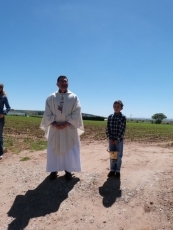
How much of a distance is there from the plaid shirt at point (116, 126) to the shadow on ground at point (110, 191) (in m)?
1.00

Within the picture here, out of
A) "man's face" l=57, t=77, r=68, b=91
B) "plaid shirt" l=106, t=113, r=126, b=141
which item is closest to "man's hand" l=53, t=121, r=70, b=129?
"man's face" l=57, t=77, r=68, b=91

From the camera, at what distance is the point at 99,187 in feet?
18.4

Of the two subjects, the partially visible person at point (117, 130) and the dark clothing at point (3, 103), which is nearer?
the partially visible person at point (117, 130)

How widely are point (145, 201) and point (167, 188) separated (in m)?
0.80

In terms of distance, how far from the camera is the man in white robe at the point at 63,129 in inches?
232

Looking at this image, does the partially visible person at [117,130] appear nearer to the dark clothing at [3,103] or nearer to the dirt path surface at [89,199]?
the dirt path surface at [89,199]

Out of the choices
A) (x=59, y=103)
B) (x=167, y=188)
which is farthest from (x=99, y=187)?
(x=59, y=103)

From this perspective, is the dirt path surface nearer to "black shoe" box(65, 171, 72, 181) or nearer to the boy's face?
"black shoe" box(65, 171, 72, 181)

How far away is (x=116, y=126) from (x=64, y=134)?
1254mm

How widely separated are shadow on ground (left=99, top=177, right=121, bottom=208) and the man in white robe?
797mm

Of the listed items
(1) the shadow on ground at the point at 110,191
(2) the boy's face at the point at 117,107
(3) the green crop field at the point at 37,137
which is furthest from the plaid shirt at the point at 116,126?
(3) the green crop field at the point at 37,137

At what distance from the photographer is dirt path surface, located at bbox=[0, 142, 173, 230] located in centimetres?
443

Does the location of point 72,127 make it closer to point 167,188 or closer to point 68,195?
point 68,195

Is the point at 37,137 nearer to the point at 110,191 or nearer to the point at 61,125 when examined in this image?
the point at 61,125
